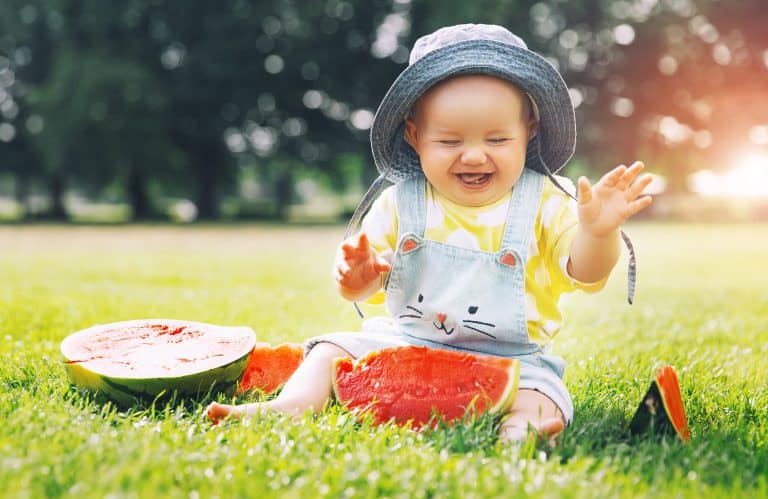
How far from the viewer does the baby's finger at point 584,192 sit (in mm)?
2377

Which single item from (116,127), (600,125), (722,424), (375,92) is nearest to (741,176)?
(600,125)

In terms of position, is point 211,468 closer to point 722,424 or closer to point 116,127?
point 722,424

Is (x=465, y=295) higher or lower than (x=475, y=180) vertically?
lower

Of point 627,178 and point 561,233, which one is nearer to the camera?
point 627,178

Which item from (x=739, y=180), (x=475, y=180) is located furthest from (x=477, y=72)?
(x=739, y=180)

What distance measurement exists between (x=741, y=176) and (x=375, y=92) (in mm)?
18950

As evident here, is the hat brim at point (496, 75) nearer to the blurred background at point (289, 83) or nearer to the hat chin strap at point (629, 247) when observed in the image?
the hat chin strap at point (629, 247)

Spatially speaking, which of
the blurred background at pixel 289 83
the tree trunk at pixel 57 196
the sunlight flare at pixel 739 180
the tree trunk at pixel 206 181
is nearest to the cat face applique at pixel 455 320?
the blurred background at pixel 289 83

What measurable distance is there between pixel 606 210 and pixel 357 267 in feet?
2.69

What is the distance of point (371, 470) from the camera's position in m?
1.88

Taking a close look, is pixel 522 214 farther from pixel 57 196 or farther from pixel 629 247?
pixel 57 196

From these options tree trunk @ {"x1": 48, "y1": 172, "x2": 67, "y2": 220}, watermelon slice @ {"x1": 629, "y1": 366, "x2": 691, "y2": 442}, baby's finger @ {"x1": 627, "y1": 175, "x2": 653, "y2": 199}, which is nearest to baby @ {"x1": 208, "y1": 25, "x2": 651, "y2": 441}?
baby's finger @ {"x1": 627, "y1": 175, "x2": 653, "y2": 199}

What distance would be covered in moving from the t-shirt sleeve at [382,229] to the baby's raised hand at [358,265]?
278 millimetres

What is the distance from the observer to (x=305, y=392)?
2.57 meters
